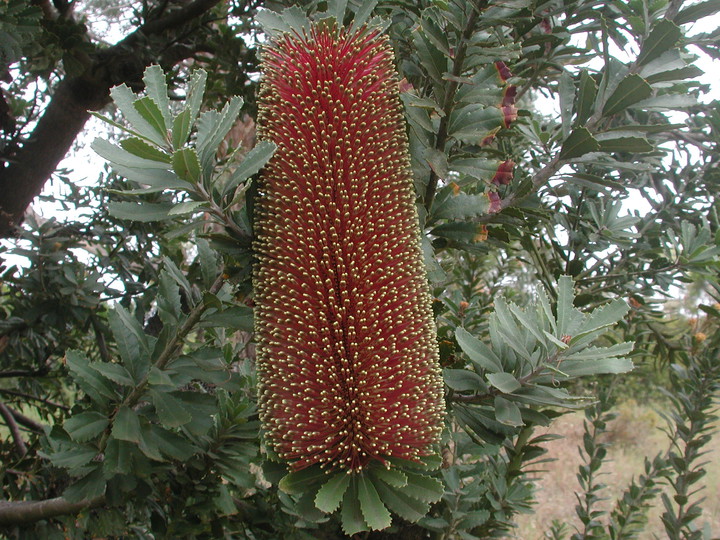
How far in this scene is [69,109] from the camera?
2.23 meters

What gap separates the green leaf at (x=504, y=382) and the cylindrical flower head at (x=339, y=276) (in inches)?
3.3

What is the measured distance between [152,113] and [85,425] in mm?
573

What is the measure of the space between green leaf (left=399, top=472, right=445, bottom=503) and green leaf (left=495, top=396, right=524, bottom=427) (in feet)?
0.48

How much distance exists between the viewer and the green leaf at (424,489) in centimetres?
89

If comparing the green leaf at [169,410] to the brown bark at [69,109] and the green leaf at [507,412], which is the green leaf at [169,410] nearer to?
the green leaf at [507,412]

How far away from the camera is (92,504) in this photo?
1225mm

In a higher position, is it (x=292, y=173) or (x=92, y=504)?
(x=292, y=173)

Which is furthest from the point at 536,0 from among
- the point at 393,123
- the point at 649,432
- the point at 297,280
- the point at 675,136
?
the point at 649,432

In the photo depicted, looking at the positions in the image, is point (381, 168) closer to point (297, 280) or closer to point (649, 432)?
point (297, 280)

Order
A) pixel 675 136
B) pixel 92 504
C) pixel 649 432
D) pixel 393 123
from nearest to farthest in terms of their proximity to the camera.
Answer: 1. pixel 393 123
2. pixel 92 504
3. pixel 675 136
4. pixel 649 432

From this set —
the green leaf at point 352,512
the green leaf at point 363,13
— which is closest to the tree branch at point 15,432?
the green leaf at point 352,512

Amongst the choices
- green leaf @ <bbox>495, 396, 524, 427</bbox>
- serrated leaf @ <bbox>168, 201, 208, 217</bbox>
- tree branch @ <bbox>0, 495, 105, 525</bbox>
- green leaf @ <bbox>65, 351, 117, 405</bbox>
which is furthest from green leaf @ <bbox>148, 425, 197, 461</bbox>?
green leaf @ <bbox>495, 396, 524, 427</bbox>

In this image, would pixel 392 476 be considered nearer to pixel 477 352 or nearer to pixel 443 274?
pixel 477 352

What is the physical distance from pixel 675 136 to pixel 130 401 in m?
1.34
